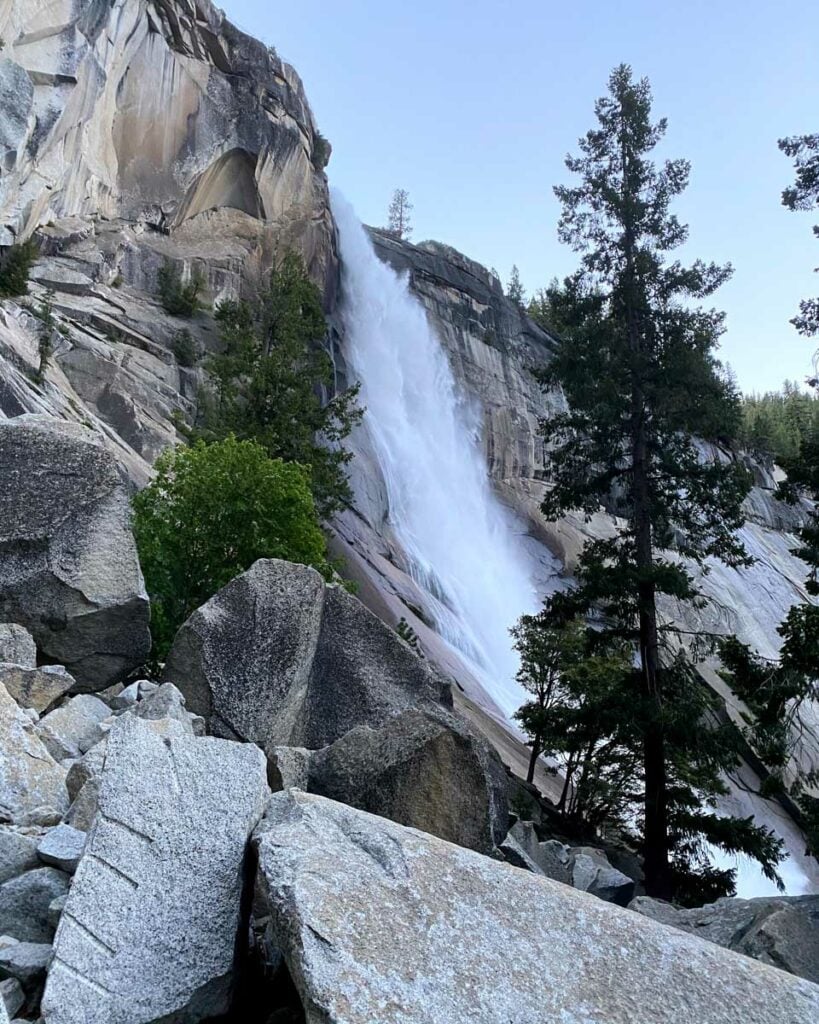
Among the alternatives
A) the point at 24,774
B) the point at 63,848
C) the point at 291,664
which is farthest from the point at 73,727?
the point at 63,848

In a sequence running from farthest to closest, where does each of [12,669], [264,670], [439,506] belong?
1. [439,506]
2. [264,670]
3. [12,669]

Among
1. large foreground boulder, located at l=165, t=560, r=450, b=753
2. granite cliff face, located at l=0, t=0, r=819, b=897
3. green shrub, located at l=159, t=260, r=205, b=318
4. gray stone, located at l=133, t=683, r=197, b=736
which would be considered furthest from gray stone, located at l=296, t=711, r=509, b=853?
green shrub, located at l=159, t=260, r=205, b=318

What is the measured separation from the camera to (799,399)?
89.1 metres

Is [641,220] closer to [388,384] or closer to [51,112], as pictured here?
[51,112]

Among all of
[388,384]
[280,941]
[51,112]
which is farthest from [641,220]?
[388,384]

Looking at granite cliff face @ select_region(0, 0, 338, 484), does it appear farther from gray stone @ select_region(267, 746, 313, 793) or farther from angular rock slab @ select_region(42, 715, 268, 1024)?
angular rock slab @ select_region(42, 715, 268, 1024)

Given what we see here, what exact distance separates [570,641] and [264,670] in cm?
1586

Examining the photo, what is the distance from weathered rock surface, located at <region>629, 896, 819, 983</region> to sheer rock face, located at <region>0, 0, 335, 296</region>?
31.6 meters

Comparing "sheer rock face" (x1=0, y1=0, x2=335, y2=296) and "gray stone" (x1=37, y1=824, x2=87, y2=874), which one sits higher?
"sheer rock face" (x1=0, y1=0, x2=335, y2=296)

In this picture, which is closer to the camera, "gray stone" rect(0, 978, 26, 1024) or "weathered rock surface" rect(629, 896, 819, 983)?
"gray stone" rect(0, 978, 26, 1024)

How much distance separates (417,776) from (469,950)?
136 inches

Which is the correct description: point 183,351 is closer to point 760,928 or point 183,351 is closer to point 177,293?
point 177,293

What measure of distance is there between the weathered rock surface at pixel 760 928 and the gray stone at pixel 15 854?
16.0 feet

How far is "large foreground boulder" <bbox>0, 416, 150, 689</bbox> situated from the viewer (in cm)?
1072
